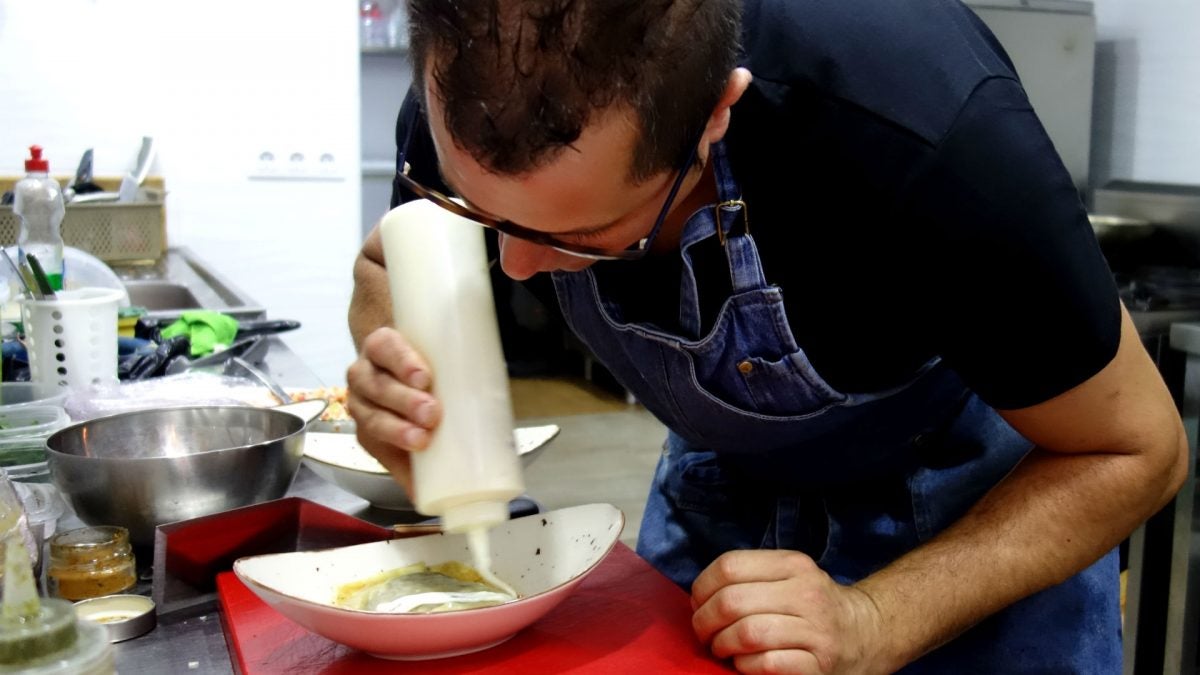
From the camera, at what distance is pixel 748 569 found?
953 mm

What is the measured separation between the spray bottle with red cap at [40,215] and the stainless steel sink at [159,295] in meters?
0.59

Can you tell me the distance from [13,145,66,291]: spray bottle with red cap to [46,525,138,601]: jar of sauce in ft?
3.49

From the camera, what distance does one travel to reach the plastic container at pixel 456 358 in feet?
3.07

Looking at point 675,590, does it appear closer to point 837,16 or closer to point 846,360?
point 846,360

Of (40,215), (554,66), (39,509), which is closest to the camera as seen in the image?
(554,66)

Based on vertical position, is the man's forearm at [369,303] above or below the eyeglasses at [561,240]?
below

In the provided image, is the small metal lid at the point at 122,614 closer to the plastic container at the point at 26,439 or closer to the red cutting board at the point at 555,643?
the red cutting board at the point at 555,643

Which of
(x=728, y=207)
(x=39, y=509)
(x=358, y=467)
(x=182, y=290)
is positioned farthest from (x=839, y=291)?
(x=182, y=290)

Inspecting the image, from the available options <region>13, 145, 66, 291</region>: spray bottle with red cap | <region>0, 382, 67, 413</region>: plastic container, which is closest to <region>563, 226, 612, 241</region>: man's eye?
<region>0, 382, 67, 413</region>: plastic container

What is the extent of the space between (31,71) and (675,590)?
11.6 feet

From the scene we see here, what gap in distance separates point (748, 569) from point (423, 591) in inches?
11.4

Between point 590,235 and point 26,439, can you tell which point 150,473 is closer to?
point 26,439

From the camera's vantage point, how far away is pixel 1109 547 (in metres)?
1.06

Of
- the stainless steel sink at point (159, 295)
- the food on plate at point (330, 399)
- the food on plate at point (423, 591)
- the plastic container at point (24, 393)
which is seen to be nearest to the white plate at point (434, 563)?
the food on plate at point (423, 591)
